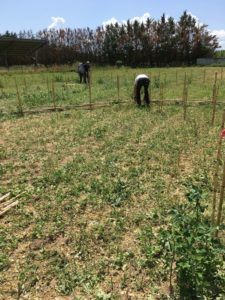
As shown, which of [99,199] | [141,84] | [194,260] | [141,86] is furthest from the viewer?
[141,86]

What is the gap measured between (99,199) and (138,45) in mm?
36550

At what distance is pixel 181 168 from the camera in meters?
4.90

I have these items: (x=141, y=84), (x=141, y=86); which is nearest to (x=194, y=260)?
(x=141, y=84)

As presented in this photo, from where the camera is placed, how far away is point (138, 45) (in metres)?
38.1

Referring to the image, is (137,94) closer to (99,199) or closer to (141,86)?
(141,86)

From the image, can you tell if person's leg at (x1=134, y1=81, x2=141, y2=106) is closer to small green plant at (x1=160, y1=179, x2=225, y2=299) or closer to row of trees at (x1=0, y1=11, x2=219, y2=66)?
small green plant at (x1=160, y1=179, x2=225, y2=299)

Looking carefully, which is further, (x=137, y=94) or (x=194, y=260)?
(x=137, y=94)

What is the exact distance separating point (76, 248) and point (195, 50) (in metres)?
37.6

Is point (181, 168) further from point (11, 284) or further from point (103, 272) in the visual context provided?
point (11, 284)

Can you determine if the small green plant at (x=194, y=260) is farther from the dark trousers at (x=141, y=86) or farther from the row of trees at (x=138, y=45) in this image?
the row of trees at (x=138, y=45)

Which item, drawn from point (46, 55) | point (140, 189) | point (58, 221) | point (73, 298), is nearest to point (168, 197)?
point (140, 189)

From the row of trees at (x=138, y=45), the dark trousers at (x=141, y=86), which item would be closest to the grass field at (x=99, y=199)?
the dark trousers at (x=141, y=86)

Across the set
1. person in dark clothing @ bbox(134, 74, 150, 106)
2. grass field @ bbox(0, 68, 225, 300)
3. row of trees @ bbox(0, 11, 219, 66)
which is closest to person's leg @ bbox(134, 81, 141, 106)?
person in dark clothing @ bbox(134, 74, 150, 106)

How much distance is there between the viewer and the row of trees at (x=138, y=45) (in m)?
37.3
